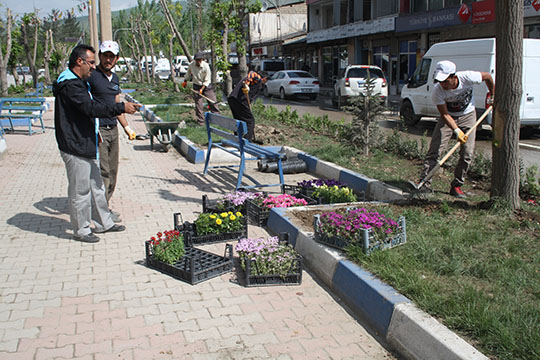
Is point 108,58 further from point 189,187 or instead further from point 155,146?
point 155,146

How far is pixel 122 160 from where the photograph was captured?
10.5 metres

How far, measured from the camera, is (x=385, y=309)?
11.8 ft

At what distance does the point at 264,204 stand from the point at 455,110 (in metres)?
2.80

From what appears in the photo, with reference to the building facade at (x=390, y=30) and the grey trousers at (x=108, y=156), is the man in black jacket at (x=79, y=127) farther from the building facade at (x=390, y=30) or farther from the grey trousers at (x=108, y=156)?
the building facade at (x=390, y=30)

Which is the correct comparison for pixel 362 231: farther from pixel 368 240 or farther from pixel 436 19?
pixel 436 19

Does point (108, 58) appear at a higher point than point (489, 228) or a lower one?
higher

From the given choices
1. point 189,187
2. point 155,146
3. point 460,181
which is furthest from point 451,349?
point 155,146

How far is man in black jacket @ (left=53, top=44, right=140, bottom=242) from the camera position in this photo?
5211mm

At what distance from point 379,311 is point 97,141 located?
11.6ft

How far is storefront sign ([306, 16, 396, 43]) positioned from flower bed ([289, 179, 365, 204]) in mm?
24505

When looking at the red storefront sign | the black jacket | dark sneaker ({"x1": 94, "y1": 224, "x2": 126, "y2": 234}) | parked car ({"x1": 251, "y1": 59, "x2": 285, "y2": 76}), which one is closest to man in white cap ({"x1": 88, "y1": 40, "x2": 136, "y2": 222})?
dark sneaker ({"x1": 94, "y1": 224, "x2": 126, "y2": 234})

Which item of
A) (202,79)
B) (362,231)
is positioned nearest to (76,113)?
(362,231)

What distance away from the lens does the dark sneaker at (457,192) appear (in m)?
6.35

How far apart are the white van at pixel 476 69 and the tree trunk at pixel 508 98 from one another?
21.4 ft
